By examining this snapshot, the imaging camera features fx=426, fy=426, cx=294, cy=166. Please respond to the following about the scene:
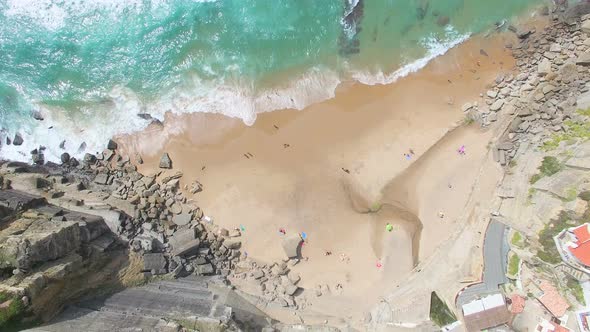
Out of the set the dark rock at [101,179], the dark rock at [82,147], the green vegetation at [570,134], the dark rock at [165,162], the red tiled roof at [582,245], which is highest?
the green vegetation at [570,134]

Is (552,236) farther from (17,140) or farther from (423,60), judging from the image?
(17,140)

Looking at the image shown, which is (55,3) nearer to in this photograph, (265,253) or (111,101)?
(111,101)

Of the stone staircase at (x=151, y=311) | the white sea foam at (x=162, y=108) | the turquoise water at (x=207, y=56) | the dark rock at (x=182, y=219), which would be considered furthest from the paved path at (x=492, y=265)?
the dark rock at (x=182, y=219)

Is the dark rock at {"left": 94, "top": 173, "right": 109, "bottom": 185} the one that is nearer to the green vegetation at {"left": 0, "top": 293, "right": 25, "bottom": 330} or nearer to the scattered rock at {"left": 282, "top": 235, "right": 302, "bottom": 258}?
the green vegetation at {"left": 0, "top": 293, "right": 25, "bottom": 330}

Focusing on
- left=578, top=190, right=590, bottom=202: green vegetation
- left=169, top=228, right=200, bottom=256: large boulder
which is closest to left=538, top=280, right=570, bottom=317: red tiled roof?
left=578, top=190, right=590, bottom=202: green vegetation

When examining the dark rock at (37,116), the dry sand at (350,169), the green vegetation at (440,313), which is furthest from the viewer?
the dark rock at (37,116)

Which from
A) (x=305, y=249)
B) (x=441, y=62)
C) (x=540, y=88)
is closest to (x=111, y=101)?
(x=305, y=249)

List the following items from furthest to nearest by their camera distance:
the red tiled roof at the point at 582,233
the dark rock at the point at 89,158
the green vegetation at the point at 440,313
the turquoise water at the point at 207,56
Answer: the turquoise water at the point at 207,56, the dark rock at the point at 89,158, the green vegetation at the point at 440,313, the red tiled roof at the point at 582,233

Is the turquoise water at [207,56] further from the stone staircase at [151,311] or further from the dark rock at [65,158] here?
the stone staircase at [151,311]
